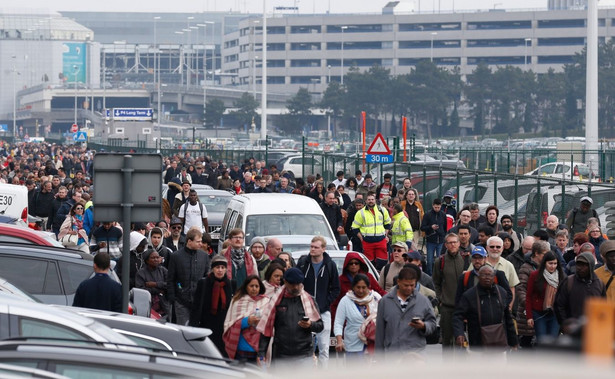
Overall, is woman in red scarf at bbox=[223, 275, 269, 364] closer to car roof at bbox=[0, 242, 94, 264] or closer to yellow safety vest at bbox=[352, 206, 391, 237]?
car roof at bbox=[0, 242, 94, 264]

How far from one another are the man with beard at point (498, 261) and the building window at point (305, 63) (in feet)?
524

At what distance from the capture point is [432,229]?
20.2 metres

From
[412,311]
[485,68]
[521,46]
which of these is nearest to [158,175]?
[412,311]

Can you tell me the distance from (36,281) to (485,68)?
11368 cm

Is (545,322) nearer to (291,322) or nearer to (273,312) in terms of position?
(291,322)

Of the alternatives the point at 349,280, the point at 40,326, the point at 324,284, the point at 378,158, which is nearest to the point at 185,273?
the point at 324,284

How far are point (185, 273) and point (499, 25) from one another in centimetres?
14712

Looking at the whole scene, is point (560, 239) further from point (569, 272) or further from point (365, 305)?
point (365, 305)

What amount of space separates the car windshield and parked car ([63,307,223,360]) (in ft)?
56.2

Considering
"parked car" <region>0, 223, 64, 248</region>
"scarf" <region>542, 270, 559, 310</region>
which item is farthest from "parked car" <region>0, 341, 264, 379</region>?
"parked car" <region>0, 223, 64, 248</region>

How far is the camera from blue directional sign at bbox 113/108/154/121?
262 ft

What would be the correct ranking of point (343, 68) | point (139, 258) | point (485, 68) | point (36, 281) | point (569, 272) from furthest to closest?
point (343, 68) < point (485, 68) < point (139, 258) < point (569, 272) < point (36, 281)

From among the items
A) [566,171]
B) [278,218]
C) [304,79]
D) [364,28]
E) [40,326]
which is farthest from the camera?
[304,79]

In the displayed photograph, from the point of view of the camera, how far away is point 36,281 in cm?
1173
